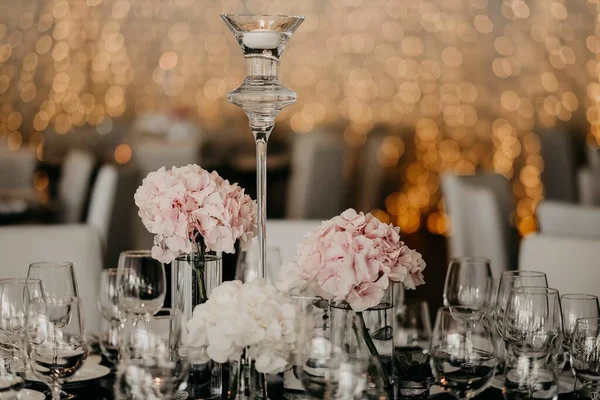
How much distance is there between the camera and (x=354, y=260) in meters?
1.16

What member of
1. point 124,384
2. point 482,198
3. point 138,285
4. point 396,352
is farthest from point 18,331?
point 482,198

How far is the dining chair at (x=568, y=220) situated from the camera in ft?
7.20

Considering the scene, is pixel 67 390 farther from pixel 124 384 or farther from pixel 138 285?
pixel 124 384

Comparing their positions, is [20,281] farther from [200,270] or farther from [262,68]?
[262,68]

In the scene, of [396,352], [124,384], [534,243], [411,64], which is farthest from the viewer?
[411,64]

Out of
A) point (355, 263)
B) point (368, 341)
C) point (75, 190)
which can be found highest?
point (75, 190)

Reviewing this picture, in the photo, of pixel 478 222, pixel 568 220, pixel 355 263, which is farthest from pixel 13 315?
pixel 478 222

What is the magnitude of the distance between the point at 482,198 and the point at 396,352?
128 cm

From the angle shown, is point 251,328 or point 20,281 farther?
point 20,281

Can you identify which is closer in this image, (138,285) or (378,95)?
(138,285)

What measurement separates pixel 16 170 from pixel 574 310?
4039mm

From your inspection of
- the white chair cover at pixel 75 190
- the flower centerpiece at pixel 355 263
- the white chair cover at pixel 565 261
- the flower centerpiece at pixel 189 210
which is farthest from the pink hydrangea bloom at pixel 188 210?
the white chair cover at pixel 75 190

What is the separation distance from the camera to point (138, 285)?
1543mm

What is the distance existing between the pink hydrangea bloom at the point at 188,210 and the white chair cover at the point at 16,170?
12.5 feet
